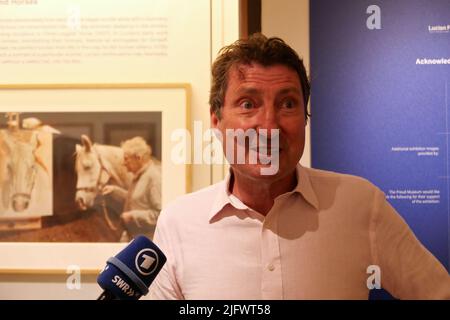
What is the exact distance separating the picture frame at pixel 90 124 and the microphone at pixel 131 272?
321 millimetres

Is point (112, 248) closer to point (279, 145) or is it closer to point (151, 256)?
point (151, 256)

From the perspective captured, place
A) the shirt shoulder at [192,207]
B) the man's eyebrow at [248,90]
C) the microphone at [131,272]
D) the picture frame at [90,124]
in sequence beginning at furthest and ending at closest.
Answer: the picture frame at [90,124]
the shirt shoulder at [192,207]
the man's eyebrow at [248,90]
the microphone at [131,272]

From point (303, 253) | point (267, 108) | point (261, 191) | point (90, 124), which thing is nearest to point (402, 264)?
point (303, 253)

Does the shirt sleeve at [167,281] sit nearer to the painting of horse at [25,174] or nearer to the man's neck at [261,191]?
the man's neck at [261,191]

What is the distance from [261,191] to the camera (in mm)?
1095

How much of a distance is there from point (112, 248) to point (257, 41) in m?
0.64

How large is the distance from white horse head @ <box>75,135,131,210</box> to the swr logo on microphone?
367 millimetres

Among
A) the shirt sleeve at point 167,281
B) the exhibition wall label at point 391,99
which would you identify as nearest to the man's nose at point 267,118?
the exhibition wall label at point 391,99

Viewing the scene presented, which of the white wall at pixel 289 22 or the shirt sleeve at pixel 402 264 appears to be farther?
the white wall at pixel 289 22

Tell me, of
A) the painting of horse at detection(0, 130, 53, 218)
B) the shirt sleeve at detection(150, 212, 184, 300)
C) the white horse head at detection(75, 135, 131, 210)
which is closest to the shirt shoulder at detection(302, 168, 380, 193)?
the shirt sleeve at detection(150, 212, 184, 300)

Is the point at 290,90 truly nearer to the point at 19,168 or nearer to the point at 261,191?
the point at 261,191

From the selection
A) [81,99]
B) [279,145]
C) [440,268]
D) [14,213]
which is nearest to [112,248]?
[14,213]

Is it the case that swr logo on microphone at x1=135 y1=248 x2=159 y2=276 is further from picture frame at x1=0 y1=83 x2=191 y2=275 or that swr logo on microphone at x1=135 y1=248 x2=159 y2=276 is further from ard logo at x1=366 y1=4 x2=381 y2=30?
ard logo at x1=366 y1=4 x2=381 y2=30

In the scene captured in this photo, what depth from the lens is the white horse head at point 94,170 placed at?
128 cm
